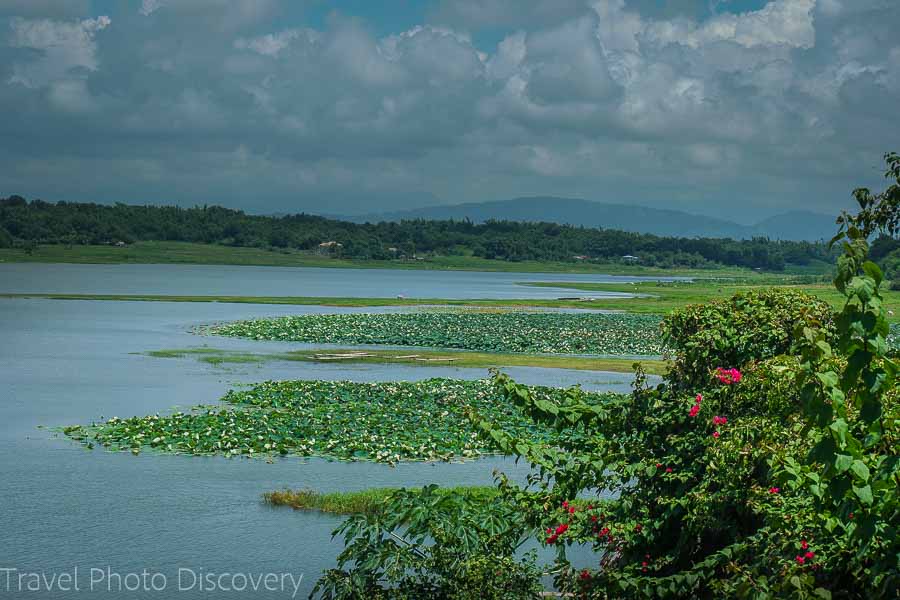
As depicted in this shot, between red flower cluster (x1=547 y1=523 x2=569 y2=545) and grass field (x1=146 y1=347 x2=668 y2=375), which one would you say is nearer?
red flower cluster (x1=547 y1=523 x2=569 y2=545)

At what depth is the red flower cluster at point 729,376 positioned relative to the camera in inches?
469

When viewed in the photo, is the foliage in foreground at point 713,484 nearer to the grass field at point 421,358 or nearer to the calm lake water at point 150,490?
the calm lake water at point 150,490

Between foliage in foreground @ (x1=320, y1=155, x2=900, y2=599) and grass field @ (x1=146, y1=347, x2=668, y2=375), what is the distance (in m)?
35.6

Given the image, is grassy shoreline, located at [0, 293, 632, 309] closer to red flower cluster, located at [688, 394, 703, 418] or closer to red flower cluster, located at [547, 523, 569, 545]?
red flower cluster, located at [547, 523, 569, 545]

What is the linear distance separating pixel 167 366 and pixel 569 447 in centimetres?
3693

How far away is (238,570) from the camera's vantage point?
17.8 meters

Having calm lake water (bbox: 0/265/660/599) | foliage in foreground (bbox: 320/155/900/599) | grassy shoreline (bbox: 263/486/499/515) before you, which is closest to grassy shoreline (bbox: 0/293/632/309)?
calm lake water (bbox: 0/265/660/599)

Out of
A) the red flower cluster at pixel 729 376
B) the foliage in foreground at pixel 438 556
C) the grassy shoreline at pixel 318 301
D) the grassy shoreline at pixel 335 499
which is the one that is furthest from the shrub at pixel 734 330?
the grassy shoreline at pixel 318 301

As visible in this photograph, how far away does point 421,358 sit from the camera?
52.1m

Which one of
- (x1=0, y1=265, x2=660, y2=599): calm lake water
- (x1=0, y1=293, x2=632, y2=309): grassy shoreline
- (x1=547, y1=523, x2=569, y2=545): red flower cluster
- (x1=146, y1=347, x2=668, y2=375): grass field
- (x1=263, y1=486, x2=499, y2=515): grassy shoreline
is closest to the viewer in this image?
(x1=547, y1=523, x2=569, y2=545): red flower cluster

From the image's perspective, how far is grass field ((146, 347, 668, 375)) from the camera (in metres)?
49.8

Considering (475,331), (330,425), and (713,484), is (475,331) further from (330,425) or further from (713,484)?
(713,484)

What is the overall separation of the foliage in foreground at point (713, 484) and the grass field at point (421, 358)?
35.6 meters

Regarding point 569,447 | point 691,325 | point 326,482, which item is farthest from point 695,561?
point 326,482
